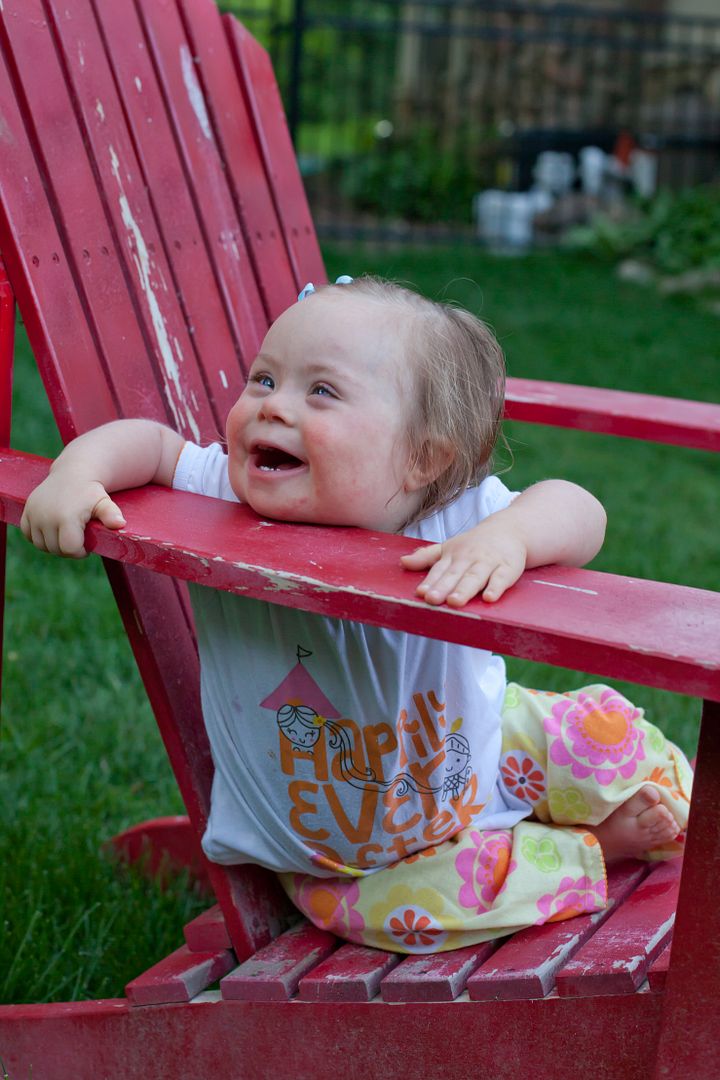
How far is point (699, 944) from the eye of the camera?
1433 mm

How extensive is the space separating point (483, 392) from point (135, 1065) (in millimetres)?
1059

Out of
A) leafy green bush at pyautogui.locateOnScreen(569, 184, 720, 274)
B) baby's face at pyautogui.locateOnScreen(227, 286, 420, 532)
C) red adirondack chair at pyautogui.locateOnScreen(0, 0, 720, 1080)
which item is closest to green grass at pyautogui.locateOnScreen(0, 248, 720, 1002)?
red adirondack chair at pyautogui.locateOnScreen(0, 0, 720, 1080)

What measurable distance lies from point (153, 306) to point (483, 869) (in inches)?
40.4

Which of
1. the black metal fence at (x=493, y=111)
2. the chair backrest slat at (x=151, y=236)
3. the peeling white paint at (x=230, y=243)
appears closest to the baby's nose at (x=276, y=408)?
the chair backrest slat at (x=151, y=236)

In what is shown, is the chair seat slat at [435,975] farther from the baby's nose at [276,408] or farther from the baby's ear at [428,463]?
the baby's nose at [276,408]

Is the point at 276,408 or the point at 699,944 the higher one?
the point at 276,408

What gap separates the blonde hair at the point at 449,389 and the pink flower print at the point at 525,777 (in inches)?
16.4

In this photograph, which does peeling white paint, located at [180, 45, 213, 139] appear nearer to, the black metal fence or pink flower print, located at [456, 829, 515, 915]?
pink flower print, located at [456, 829, 515, 915]

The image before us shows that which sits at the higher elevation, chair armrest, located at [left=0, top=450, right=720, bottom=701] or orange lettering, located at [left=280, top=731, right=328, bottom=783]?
chair armrest, located at [left=0, top=450, right=720, bottom=701]

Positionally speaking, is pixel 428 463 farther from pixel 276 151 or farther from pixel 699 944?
pixel 276 151

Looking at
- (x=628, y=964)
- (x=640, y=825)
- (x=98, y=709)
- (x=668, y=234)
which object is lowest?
(x=668, y=234)

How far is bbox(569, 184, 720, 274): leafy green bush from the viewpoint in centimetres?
970

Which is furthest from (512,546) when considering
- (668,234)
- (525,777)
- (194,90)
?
(668,234)

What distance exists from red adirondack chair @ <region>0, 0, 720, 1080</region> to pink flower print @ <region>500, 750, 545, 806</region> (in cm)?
17
